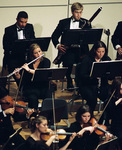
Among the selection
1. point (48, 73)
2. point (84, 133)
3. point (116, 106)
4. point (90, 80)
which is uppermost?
point (48, 73)

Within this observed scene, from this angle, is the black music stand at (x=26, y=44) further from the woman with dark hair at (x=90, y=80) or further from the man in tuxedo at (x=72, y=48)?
the woman with dark hair at (x=90, y=80)

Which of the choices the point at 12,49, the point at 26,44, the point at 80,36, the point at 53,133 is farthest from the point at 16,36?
the point at 53,133

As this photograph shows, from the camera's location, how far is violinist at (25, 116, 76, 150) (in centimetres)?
311

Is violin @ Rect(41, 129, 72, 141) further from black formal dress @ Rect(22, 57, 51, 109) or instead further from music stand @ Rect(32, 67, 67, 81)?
black formal dress @ Rect(22, 57, 51, 109)

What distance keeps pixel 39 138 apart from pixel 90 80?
1462 millimetres

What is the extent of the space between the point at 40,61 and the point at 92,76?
0.78 metres

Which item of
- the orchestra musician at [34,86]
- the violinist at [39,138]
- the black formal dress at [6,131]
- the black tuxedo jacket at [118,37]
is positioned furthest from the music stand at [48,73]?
the black tuxedo jacket at [118,37]

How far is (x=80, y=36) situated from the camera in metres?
4.70

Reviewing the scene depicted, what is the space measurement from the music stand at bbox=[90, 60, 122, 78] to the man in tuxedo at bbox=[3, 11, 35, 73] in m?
1.32

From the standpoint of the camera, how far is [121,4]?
19.8 feet

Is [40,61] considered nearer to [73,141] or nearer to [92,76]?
[92,76]

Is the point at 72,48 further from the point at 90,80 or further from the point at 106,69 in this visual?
the point at 106,69

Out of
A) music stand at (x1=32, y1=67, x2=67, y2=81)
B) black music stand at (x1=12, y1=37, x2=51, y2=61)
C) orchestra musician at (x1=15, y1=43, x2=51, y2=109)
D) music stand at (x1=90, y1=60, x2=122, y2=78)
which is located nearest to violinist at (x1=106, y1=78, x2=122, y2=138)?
music stand at (x1=90, y1=60, x2=122, y2=78)

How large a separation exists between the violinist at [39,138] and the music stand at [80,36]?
5.20 feet
